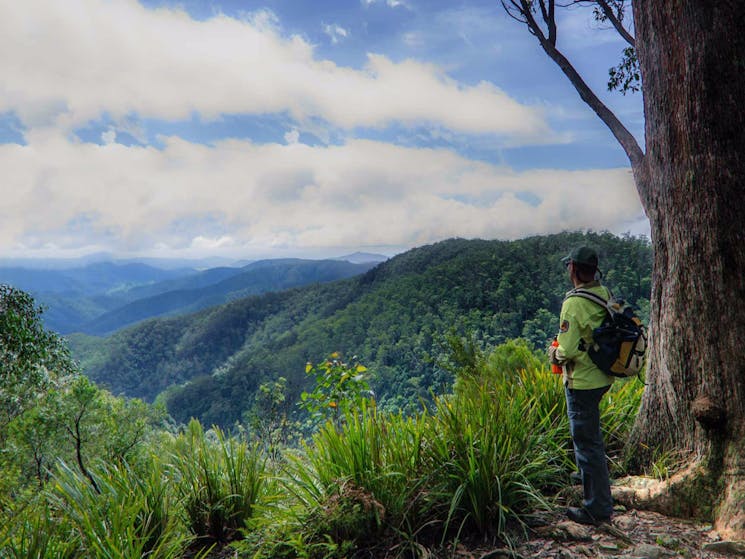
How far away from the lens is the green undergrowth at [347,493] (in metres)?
2.62

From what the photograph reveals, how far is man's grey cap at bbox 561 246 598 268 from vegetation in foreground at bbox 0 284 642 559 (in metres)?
1.07

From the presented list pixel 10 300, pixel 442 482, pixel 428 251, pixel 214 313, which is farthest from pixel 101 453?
pixel 214 313

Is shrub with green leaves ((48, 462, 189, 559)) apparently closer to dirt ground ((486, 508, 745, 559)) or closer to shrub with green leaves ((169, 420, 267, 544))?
shrub with green leaves ((169, 420, 267, 544))

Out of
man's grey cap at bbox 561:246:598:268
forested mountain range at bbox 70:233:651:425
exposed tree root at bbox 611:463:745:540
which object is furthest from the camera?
forested mountain range at bbox 70:233:651:425

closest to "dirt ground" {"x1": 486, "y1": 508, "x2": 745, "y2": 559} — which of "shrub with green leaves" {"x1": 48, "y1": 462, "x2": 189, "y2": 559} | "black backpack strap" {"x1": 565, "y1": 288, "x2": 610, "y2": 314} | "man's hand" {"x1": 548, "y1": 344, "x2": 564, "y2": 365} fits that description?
"man's hand" {"x1": 548, "y1": 344, "x2": 564, "y2": 365}

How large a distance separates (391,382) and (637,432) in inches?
2316

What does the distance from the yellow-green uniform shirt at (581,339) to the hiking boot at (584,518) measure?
732 millimetres

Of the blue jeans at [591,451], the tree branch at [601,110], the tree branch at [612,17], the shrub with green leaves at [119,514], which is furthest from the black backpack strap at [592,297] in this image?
the tree branch at [612,17]

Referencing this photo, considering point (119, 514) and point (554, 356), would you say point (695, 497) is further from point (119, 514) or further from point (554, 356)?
point (119, 514)

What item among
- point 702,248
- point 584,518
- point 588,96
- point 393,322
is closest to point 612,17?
point 588,96

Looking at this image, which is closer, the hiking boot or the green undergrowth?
the green undergrowth

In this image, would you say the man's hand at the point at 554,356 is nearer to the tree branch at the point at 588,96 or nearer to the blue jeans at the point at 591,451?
the blue jeans at the point at 591,451

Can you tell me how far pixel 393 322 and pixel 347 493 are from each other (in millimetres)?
66574

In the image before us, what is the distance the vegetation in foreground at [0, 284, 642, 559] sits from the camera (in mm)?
2631
